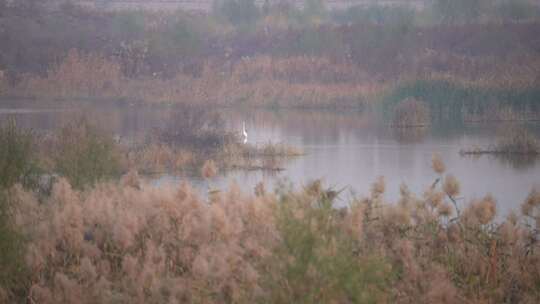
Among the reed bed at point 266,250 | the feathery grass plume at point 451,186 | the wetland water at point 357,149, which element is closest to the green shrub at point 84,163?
the wetland water at point 357,149

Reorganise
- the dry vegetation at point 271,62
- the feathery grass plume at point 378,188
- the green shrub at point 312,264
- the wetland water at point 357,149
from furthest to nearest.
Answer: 1. the dry vegetation at point 271,62
2. the wetland water at point 357,149
3. the feathery grass plume at point 378,188
4. the green shrub at point 312,264

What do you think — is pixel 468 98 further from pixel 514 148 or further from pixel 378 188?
pixel 378 188

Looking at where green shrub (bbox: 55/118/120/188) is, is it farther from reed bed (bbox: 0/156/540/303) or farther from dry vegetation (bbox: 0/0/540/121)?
dry vegetation (bbox: 0/0/540/121)

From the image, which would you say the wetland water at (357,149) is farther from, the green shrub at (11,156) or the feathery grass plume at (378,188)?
the green shrub at (11,156)

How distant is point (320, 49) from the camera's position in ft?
153

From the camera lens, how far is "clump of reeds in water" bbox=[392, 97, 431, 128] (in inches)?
1136

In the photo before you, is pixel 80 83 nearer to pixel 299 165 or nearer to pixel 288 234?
pixel 299 165

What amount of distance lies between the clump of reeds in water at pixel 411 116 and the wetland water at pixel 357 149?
56cm

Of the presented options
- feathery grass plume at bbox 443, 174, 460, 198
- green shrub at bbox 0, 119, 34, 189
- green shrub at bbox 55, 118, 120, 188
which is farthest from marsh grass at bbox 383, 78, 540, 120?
feathery grass plume at bbox 443, 174, 460, 198

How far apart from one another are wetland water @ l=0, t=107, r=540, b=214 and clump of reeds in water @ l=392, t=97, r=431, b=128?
0.56m

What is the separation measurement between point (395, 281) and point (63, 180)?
4073 mm

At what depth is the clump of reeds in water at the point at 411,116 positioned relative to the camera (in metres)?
28.8

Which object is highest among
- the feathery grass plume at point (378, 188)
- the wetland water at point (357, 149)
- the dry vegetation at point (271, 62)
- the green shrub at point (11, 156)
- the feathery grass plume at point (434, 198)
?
the dry vegetation at point (271, 62)

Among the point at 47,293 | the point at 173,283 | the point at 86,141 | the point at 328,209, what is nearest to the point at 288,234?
the point at 328,209
